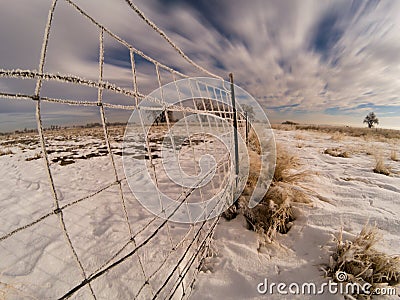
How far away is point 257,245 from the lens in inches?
58.6

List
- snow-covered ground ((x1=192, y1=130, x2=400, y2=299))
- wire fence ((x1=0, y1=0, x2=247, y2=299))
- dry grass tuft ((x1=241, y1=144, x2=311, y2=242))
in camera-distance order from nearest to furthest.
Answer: wire fence ((x1=0, y1=0, x2=247, y2=299))
snow-covered ground ((x1=192, y1=130, x2=400, y2=299))
dry grass tuft ((x1=241, y1=144, x2=311, y2=242))

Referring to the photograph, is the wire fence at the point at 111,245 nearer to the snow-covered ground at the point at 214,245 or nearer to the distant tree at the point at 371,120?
the snow-covered ground at the point at 214,245

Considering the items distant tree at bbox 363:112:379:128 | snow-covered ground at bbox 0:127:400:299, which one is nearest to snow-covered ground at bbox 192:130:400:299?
snow-covered ground at bbox 0:127:400:299

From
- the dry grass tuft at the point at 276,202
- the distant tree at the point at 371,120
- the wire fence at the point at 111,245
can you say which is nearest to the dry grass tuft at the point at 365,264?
the dry grass tuft at the point at 276,202

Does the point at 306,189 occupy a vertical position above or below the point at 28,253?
above

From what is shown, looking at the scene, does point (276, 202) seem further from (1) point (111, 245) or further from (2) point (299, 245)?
(1) point (111, 245)

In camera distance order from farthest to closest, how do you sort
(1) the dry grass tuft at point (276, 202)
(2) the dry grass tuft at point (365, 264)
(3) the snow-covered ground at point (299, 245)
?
(1) the dry grass tuft at point (276, 202)
(3) the snow-covered ground at point (299, 245)
(2) the dry grass tuft at point (365, 264)

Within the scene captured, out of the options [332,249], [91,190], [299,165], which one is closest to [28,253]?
[91,190]

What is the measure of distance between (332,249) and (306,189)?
3.06 feet

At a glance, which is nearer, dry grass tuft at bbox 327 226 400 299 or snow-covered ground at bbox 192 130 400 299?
dry grass tuft at bbox 327 226 400 299

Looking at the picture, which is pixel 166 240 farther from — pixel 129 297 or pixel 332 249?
pixel 332 249

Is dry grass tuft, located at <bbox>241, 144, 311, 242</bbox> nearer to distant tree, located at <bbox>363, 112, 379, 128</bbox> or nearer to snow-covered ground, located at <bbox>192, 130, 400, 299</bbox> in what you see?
snow-covered ground, located at <bbox>192, 130, 400, 299</bbox>

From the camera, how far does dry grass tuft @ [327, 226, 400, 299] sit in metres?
1.03

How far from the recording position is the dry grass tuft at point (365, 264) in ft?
3.39
